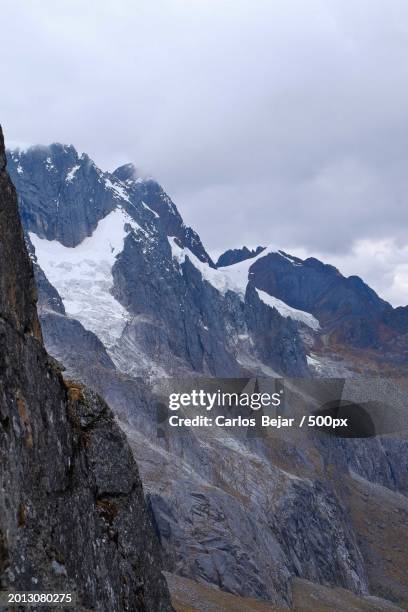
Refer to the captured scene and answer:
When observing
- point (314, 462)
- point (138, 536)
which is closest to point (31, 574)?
point (138, 536)

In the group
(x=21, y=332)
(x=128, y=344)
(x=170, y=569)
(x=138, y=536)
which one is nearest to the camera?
(x=21, y=332)

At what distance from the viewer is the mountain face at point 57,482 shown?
442 inches

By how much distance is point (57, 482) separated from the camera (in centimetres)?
1334

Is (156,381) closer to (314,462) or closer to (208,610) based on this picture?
(314,462)

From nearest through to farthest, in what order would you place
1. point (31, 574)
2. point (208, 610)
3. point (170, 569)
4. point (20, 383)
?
point (31, 574), point (20, 383), point (208, 610), point (170, 569)

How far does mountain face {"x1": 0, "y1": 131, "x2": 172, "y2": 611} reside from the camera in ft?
36.8

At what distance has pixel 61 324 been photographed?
16100 centimetres

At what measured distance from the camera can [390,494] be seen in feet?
634

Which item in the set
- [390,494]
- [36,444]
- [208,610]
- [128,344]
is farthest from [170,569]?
[390,494]

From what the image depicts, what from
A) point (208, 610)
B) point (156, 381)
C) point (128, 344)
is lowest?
point (208, 610)

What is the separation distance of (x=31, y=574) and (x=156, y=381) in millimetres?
162148

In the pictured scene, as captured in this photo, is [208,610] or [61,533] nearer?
[61,533]

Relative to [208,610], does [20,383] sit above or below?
above

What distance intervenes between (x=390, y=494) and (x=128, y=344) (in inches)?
3343
